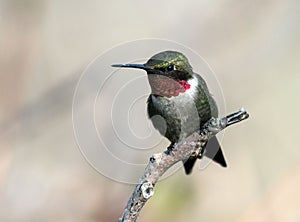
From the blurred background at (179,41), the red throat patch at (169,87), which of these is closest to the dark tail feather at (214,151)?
the red throat patch at (169,87)

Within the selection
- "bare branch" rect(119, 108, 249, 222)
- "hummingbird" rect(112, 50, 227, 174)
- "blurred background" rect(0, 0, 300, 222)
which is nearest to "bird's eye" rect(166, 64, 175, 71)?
"hummingbird" rect(112, 50, 227, 174)

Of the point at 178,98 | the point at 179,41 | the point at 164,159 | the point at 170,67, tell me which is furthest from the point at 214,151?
the point at 179,41

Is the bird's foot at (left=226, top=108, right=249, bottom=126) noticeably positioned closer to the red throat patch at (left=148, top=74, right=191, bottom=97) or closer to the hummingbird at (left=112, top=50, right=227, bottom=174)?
the hummingbird at (left=112, top=50, right=227, bottom=174)

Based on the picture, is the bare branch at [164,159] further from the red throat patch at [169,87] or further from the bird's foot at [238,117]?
the red throat patch at [169,87]

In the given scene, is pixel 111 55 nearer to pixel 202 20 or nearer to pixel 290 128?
pixel 202 20

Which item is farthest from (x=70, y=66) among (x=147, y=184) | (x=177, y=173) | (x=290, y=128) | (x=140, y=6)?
(x=147, y=184)

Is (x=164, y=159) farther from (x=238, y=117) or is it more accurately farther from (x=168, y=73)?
(x=168, y=73)
